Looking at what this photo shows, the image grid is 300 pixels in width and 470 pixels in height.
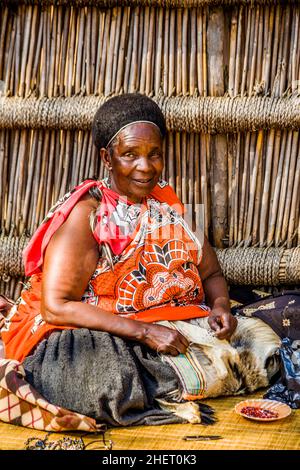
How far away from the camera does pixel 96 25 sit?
4.20 m

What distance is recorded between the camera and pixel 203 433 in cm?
299

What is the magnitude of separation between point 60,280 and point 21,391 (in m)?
0.48

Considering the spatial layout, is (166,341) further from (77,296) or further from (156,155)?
(156,155)

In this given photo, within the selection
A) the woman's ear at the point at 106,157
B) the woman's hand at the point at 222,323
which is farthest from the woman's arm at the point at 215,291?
the woman's ear at the point at 106,157

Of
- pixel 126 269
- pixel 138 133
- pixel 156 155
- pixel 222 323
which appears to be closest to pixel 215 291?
pixel 222 323

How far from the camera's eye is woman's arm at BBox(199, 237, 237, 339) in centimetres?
353

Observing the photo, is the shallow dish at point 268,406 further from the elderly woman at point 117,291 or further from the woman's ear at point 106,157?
the woman's ear at point 106,157

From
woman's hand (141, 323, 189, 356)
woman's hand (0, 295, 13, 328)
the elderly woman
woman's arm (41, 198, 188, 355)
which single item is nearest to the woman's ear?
the elderly woman

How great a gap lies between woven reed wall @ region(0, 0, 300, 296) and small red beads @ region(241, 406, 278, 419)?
1127 mm

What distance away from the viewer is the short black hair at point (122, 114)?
346cm

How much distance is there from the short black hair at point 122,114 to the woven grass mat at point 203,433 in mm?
1250

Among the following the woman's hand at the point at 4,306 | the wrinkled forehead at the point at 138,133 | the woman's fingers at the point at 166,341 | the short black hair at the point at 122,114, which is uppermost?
the short black hair at the point at 122,114
